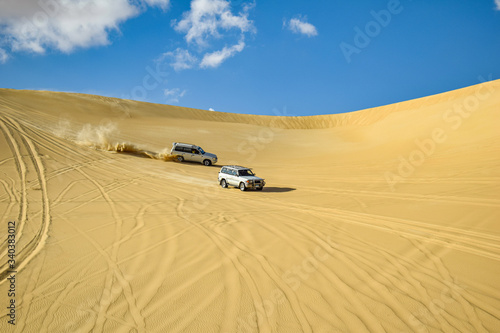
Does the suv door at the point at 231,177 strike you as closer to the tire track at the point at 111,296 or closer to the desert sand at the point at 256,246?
the desert sand at the point at 256,246

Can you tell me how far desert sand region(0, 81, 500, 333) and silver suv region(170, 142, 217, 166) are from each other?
5.70 meters

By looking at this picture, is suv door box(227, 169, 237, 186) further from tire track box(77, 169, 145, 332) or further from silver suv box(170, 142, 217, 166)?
tire track box(77, 169, 145, 332)

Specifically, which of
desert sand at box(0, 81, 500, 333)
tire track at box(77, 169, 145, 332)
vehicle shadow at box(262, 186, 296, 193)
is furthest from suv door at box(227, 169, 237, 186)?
tire track at box(77, 169, 145, 332)

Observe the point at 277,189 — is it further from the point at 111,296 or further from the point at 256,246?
the point at 111,296

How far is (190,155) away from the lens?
86.6 feet

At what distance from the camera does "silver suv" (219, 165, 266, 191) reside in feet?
53.6

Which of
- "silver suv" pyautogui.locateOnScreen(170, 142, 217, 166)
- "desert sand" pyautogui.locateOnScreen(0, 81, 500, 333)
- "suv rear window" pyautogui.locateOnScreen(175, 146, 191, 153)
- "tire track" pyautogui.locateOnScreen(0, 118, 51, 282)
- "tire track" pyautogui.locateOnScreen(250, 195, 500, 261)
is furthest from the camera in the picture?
"suv rear window" pyautogui.locateOnScreen(175, 146, 191, 153)

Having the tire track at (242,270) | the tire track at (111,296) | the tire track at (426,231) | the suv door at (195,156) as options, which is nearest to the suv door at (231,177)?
the tire track at (426,231)

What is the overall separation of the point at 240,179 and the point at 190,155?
11084 millimetres

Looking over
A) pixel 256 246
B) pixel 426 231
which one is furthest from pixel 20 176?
pixel 426 231

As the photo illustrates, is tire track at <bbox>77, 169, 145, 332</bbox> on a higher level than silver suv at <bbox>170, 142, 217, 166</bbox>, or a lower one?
lower

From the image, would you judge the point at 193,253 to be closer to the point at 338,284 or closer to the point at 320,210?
the point at 338,284

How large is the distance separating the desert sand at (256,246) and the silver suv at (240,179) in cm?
48

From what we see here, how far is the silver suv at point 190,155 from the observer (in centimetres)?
2617
